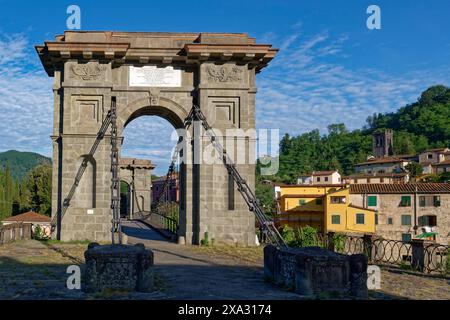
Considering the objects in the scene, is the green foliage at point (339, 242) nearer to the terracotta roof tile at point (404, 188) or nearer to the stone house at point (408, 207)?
the stone house at point (408, 207)

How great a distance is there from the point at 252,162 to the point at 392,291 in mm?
8710

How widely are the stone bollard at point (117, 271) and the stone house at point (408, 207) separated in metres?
37.5

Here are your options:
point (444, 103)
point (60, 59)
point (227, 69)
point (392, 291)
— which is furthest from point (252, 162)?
point (444, 103)

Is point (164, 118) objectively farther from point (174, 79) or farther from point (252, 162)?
point (252, 162)

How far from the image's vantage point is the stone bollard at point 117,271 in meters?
7.96

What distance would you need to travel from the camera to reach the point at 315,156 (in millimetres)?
106625

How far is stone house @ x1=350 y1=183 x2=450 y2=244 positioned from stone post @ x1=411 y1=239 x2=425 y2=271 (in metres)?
31.6

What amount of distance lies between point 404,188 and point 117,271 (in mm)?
38867

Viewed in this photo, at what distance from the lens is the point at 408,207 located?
4256 centimetres

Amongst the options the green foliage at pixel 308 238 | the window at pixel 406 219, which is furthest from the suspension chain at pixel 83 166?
the window at pixel 406 219

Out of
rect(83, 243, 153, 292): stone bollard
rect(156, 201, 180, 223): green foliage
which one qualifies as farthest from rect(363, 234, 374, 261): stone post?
rect(156, 201, 180, 223): green foliage

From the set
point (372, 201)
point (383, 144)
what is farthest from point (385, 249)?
point (383, 144)

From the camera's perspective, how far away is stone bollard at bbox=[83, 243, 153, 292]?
26.1 ft

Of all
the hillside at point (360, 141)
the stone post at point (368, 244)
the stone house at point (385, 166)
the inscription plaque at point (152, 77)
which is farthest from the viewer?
the hillside at point (360, 141)
